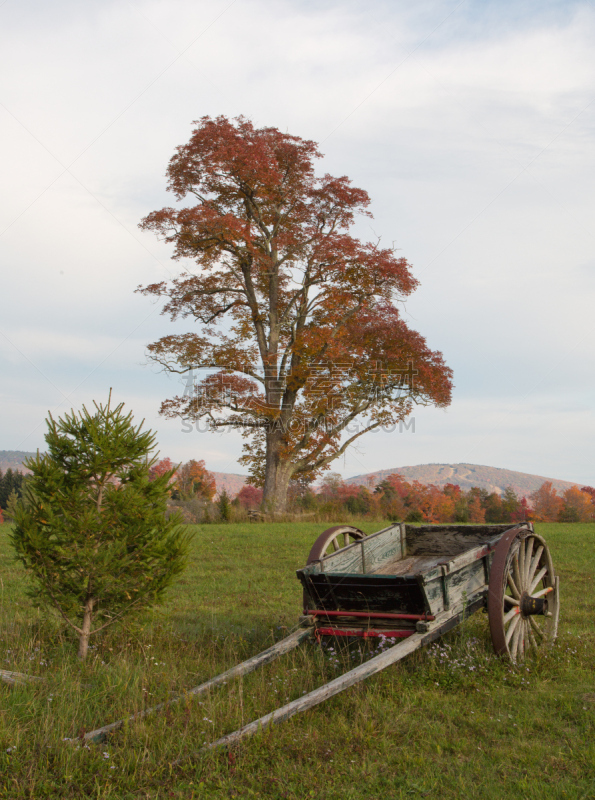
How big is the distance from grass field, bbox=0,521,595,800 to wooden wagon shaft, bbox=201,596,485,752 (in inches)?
3.1

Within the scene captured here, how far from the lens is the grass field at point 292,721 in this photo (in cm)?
316

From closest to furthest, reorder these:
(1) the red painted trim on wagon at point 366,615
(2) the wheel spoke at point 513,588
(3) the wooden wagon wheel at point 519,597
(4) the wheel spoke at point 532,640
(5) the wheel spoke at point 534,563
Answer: (1) the red painted trim on wagon at point 366,615, (3) the wooden wagon wheel at point 519,597, (2) the wheel spoke at point 513,588, (4) the wheel spoke at point 532,640, (5) the wheel spoke at point 534,563

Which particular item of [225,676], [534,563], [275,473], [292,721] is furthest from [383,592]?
[275,473]

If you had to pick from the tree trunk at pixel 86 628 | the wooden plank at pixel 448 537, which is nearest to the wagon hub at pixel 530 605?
the wooden plank at pixel 448 537

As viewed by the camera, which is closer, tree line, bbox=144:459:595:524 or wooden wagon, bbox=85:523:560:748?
wooden wagon, bbox=85:523:560:748

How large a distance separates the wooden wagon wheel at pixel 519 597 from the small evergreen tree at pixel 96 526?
2.59m

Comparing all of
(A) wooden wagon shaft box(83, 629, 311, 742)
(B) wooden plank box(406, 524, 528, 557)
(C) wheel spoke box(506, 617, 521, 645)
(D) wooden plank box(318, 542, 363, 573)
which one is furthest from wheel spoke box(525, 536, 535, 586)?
(A) wooden wagon shaft box(83, 629, 311, 742)

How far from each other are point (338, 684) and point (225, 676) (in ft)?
2.59

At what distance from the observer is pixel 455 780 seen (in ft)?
10.5

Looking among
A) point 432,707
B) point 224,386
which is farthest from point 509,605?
point 224,386

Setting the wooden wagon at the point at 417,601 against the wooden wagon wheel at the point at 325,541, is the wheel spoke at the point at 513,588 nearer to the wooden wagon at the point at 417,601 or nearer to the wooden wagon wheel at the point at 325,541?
the wooden wagon at the point at 417,601

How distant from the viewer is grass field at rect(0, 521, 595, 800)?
3.16m

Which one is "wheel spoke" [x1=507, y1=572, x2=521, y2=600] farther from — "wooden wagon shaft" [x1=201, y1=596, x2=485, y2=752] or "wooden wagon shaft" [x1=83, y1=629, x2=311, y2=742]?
"wooden wagon shaft" [x1=83, y1=629, x2=311, y2=742]

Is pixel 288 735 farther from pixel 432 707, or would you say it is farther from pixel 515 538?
pixel 515 538
